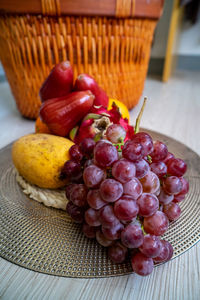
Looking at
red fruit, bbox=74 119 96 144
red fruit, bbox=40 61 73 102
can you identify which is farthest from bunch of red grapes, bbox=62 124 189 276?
red fruit, bbox=40 61 73 102

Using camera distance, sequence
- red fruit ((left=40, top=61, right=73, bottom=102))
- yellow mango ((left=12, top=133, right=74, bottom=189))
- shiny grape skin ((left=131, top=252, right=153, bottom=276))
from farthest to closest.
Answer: red fruit ((left=40, top=61, right=73, bottom=102)) < yellow mango ((left=12, top=133, right=74, bottom=189)) < shiny grape skin ((left=131, top=252, right=153, bottom=276))

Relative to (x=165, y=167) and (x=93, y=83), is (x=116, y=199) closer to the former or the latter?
(x=165, y=167)

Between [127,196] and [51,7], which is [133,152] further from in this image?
[51,7]

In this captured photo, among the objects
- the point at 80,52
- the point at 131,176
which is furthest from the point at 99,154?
the point at 80,52

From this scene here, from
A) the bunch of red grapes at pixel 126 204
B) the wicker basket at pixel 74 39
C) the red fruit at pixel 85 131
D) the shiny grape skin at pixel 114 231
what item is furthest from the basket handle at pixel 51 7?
the shiny grape skin at pixel 114 231

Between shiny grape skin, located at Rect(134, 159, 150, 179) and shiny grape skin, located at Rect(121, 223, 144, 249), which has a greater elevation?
shiny grape skin, located at Rect(134, 159, 150, 179)

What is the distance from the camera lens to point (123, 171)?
26 centimetres

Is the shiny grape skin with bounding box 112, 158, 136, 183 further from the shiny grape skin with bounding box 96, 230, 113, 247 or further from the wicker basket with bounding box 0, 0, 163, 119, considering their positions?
the wicker basket with bounding box 0, 0, 163, 119

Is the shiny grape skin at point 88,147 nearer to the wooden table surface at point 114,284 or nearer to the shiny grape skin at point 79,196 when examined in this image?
the shiny grape skin at point 79,196

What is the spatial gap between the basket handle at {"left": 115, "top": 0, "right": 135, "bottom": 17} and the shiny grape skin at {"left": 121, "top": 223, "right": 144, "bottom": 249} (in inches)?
21.3

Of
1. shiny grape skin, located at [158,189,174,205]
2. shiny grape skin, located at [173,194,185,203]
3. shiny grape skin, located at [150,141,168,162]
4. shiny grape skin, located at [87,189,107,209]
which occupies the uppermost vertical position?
shiny grape skin, located at [150,141,168,162]

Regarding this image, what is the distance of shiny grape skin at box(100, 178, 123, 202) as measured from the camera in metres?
0.25

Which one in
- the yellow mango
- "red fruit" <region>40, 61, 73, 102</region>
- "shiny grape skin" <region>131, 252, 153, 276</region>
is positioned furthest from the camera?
"red fruit" <region>40, 61, 73, 102</region>

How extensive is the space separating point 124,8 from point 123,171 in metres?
0.50
